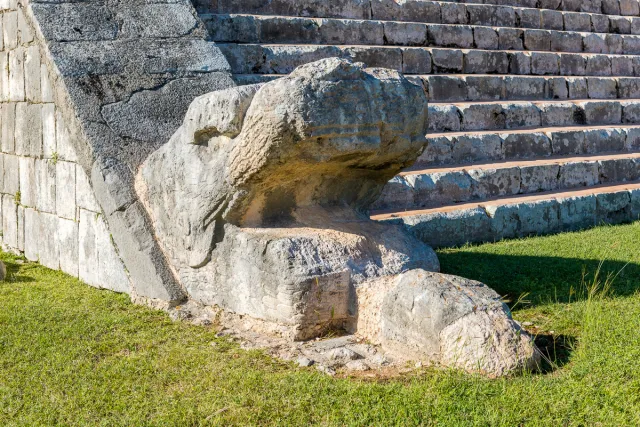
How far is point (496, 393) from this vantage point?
2.94 m

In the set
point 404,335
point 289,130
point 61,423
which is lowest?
point 61,423


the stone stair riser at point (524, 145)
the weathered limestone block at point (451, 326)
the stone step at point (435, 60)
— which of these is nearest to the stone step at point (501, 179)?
the stone stair riser at point (524, 145)

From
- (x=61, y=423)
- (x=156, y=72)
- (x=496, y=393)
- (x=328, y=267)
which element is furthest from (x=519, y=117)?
(x=61, y=423)

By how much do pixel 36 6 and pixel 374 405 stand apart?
12.6 feet

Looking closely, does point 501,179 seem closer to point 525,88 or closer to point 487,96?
point 487,96

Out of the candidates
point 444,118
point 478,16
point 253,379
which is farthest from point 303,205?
point 478,16

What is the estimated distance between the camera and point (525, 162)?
286 inches

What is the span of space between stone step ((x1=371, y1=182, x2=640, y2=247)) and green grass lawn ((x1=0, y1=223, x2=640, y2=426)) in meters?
1.36

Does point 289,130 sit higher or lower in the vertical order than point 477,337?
higher

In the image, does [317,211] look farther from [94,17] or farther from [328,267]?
[94,17]

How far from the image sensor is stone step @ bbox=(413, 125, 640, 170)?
22.6 feet

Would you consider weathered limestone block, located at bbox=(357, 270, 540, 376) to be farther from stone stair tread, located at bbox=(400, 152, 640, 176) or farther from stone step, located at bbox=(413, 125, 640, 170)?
stone step, located at bbox=(413, 125, 640, 170)

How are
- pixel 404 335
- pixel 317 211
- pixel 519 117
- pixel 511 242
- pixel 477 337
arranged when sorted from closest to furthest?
pixel 477 337 < pixel 404 335 < pixel 317 211 < pixel 511 242 < pixel 519 117

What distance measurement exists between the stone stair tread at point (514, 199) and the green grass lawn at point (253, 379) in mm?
1509
